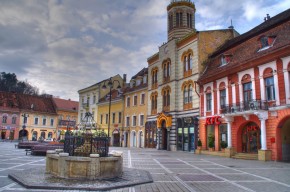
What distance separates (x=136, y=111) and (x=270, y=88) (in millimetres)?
24467

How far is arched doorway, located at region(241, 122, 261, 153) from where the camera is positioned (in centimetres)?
2255

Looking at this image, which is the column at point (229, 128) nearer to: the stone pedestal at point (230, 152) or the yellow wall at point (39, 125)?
the stone pedestal at point (230, 152)

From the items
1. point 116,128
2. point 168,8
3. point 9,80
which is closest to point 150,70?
point 168,8

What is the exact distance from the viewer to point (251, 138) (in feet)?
76.1

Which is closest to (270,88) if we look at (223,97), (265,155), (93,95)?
(265,155)

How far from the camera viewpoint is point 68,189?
852cm

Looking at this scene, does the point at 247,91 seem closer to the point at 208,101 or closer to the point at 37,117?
the point at 208,101

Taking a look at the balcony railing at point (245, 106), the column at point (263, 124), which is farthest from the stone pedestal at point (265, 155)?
the balcony railing at point (245, 106)

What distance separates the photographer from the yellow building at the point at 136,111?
40844mm

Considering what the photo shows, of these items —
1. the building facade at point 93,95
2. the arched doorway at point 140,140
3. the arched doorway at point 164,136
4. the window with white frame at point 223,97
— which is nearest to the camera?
the window with white frame at point 223,97

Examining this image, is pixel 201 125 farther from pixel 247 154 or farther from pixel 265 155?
pixel 265 155

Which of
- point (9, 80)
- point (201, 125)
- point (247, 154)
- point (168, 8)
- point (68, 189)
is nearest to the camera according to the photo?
point (68, 189)

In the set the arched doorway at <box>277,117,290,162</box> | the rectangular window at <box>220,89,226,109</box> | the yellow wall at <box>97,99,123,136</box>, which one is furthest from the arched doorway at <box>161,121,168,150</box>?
the arched doorway at <box>277,117,290,162</box>

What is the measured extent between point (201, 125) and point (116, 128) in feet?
69.6
